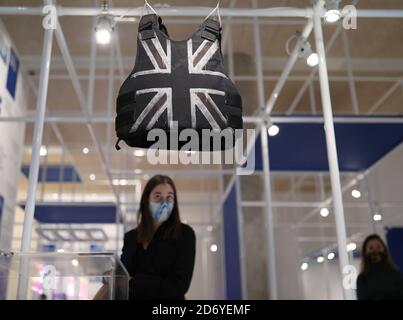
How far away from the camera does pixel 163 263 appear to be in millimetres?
1970

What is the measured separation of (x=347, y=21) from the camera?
2.56 meters

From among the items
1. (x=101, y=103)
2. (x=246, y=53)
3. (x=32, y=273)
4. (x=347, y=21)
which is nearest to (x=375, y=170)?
(x=246, y=53)

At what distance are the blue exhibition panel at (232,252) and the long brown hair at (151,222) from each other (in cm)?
358

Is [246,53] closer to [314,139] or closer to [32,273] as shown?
[314,139]

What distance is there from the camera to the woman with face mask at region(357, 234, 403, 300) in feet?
9.22

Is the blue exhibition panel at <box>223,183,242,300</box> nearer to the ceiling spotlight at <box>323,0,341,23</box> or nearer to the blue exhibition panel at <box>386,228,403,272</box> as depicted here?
the blue exhibition panel at <box>386,228,403,272</box>

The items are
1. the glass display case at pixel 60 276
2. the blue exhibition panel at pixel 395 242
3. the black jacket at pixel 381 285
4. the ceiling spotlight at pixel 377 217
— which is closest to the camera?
the glass display case at pixel 60 276

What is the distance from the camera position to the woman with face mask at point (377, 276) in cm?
281

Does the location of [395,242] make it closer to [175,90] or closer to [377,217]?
[377,217]

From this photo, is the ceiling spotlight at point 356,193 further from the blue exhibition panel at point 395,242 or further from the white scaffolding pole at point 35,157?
the white scaffolding pole at point 35,157

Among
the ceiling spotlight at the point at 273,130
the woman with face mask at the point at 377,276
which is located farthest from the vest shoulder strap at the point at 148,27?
the ceiling spotlight at the point at 273,130

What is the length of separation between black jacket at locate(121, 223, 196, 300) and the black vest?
516mm

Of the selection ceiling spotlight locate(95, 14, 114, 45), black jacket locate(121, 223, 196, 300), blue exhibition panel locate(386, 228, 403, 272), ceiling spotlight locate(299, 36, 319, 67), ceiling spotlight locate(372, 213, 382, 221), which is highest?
ceiling spotlight locate(299, 36, 319, 67)

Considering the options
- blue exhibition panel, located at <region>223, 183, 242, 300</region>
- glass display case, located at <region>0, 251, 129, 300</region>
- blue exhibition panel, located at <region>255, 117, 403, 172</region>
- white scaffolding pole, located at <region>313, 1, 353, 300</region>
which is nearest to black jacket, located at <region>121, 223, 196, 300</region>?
glass display case, located at <region>0, 251, 129, 300</region>
